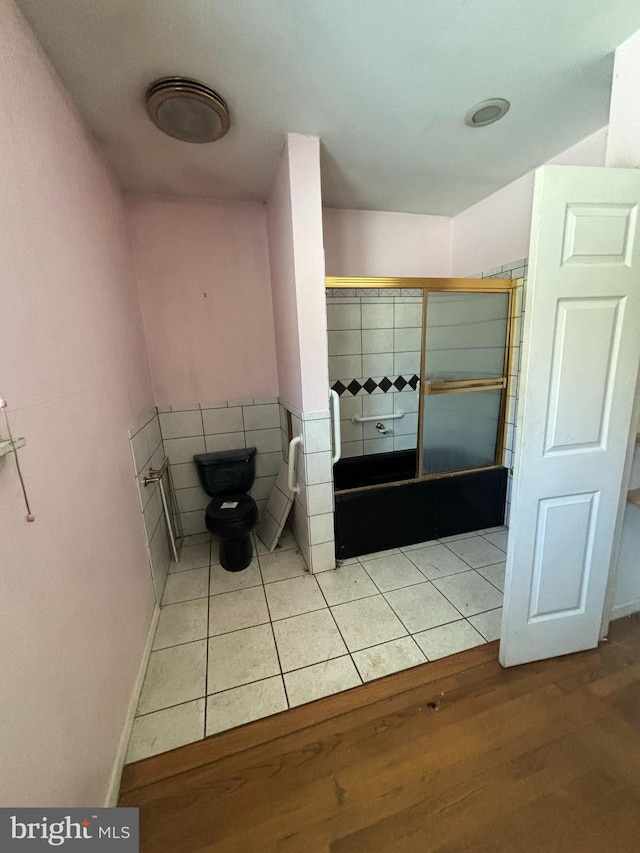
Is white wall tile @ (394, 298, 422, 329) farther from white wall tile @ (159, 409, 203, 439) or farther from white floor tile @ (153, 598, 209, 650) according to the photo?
white floor tile @ (153, 598, 209, 650)

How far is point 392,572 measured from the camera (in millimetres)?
2084

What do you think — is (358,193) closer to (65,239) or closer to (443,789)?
(65,239)

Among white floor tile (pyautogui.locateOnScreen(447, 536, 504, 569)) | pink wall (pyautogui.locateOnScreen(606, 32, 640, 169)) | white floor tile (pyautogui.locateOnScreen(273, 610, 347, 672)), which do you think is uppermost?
pink wall (pyautogui.locateOnScreen(606, 32, 640, 169))

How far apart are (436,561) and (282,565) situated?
1.05 meters

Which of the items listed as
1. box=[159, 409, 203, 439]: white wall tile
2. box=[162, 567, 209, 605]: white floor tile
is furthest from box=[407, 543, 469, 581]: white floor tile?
box=[159, 409, 203, 439]: white wall tile

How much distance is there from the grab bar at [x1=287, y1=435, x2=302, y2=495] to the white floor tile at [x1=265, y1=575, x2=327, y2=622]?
570 mm

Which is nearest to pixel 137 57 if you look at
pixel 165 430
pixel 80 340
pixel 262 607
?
pixel 80 340

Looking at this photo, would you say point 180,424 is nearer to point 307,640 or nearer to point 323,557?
point 323,557

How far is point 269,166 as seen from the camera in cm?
189

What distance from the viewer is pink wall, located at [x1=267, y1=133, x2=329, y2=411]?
5.51 ft

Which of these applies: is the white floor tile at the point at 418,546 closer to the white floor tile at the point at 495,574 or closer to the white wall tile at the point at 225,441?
the white floor tile at the point at 495,574

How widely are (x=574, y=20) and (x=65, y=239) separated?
1.96m

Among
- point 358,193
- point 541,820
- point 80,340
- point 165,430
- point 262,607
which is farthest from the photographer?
Result: point 165,430

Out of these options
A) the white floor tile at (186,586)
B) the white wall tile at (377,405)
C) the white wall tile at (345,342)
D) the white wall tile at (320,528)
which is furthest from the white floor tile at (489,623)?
the white wall tile at (345,342)
